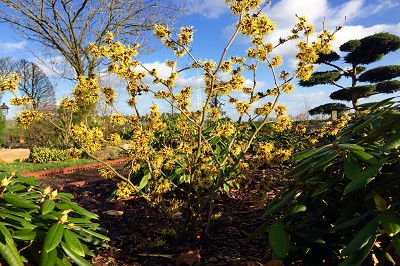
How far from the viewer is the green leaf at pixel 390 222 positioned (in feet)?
3.48

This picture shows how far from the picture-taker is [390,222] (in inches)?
43.3

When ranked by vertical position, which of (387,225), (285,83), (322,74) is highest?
(322,74)

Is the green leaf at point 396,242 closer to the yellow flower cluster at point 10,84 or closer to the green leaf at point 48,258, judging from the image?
the green leaf at point 48,258

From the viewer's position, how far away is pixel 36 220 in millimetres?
1708

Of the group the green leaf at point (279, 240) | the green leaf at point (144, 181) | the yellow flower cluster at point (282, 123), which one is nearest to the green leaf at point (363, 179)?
the green leaf at point (279, 240)

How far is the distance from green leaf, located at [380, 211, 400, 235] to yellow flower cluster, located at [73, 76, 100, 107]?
1.51 m

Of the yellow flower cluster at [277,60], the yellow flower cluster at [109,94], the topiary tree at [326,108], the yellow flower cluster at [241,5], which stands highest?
the topiary tree at [326,108]

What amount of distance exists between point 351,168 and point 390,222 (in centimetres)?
23

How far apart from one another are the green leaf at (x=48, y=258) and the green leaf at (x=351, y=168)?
1216 mm

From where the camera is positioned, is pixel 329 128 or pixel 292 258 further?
pixel 329 128

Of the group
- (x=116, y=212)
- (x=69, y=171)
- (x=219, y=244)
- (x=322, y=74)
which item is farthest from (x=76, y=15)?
(x=219, y=244)

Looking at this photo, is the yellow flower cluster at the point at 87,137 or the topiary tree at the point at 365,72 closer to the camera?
the yellow flower cluster at the point at 87,137

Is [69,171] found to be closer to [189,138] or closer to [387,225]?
[189,138]

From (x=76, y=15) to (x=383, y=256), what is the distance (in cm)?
1573
